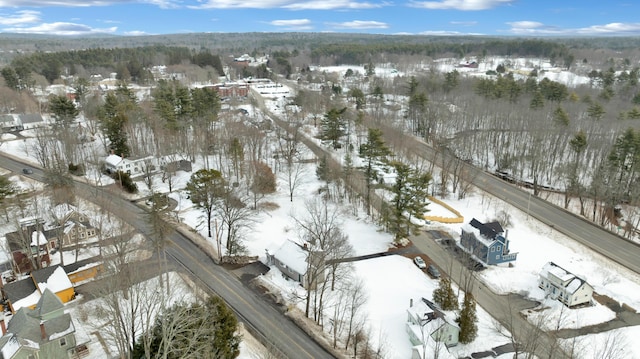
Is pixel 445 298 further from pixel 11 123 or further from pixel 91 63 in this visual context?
pixel 91 63

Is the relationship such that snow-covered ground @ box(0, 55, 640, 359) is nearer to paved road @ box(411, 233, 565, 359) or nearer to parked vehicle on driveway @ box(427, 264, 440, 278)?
parked vehicle on driveway @ box(427, 264, 440, 278)

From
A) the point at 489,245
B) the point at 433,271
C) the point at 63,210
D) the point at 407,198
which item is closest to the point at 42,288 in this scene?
the point at 63,210

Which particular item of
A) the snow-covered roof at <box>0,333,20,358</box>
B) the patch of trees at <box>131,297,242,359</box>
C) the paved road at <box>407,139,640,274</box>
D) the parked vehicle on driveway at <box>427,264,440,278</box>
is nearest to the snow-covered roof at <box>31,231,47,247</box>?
the snow-covered roof at <box>0,333,20,358</box>

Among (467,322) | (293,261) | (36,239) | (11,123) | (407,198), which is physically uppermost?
(11,123)

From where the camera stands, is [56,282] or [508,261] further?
[508,261]

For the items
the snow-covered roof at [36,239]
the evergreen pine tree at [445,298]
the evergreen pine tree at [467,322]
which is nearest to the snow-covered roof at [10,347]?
the snow-covered roof at [36,239]

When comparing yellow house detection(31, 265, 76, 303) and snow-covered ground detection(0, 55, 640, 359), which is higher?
yellow house detection(31, 265, 76, 303)

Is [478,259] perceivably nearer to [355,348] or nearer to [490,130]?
[355,348]
